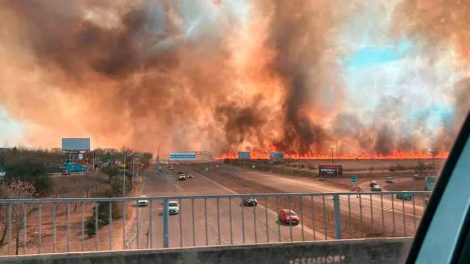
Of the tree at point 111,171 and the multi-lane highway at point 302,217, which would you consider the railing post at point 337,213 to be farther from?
the tree at point 111,171

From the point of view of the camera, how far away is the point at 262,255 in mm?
6316

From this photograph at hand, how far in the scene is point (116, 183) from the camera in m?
47.8

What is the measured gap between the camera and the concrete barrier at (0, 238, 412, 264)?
19.1 ft

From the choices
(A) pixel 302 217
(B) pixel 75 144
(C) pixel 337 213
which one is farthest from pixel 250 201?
(B) pixel 75 144

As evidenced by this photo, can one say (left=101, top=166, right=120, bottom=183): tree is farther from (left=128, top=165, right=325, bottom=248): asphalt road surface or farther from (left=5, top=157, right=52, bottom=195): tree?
(left=128, top=165, right=325, bottom=248): asphalt road surface

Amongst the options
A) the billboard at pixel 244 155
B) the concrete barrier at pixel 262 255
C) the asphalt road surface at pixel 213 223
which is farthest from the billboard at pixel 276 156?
the concrete barrier at pixel 262 255

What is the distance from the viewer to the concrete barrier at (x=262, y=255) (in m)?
5.82

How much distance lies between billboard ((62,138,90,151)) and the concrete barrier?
40.2 m

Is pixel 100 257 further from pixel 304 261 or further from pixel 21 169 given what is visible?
pixel 21 169

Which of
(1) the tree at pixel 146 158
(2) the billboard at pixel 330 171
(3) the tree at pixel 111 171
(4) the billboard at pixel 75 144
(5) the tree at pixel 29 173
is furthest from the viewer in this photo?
(1) the tree at pixel 146 158

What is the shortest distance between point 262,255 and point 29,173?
42.5 meters

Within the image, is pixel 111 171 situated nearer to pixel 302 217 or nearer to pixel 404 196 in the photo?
pixel 404 196

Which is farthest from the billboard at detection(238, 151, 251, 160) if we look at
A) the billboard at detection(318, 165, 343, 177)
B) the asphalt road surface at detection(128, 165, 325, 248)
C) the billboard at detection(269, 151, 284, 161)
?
the asphalt road surface at detection(128, 165, 325, 248)

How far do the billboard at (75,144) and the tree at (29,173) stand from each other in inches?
137
